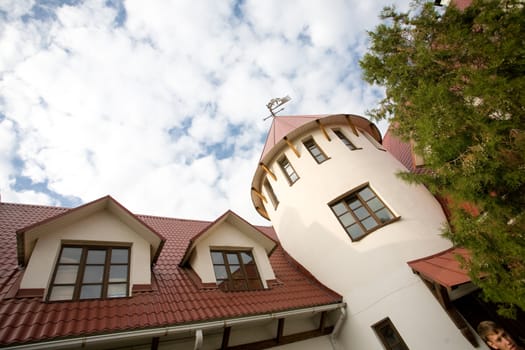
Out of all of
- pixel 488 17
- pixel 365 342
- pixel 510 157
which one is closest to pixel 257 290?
pixel 365 342

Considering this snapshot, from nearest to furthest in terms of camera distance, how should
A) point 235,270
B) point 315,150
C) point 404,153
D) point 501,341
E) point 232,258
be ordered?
point 501,341
point 235,270
point 232,258
point 315,150
point 404,153

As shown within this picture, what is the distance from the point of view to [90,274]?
5.76 meters

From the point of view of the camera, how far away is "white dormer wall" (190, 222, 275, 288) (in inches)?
282

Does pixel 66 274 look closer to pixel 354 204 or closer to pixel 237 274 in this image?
pixel 237 274

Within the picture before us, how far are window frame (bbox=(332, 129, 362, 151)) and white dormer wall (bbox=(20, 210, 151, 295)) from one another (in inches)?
313

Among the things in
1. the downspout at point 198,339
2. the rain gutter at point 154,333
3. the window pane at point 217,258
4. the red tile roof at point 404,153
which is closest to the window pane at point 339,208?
the red tile roof at point 404,153

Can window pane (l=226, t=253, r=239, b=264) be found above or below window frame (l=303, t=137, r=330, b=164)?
below

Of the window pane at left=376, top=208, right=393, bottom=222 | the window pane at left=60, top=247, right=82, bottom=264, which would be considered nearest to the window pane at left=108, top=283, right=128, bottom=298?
the window pane at left=60, top=247, right=82, bottom=264

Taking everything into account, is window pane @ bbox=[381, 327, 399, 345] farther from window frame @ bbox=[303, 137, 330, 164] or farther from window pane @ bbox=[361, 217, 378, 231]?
window frame @ bbox=[303, 137, 330, 164]

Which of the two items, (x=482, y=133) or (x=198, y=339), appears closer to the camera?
(x=482, y=133)

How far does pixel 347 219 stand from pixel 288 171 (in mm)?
3336

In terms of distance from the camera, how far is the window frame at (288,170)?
10.4 meters

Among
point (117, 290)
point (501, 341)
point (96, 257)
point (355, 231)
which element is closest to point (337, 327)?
point (355, 231)

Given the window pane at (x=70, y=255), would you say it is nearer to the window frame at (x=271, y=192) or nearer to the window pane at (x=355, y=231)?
the window frame at (x=271, y=192)
